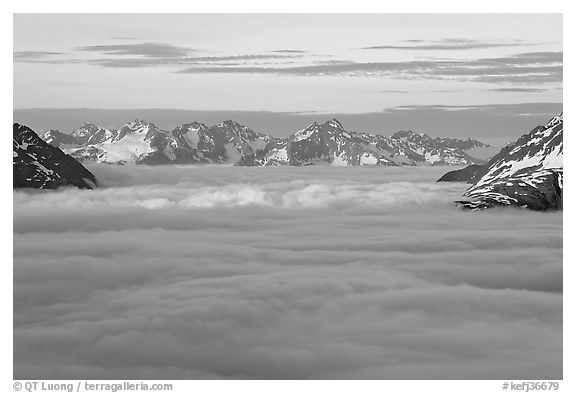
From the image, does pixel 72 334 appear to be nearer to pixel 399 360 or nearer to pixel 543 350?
pixel 399 360

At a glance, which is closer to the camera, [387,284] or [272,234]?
[387,284]

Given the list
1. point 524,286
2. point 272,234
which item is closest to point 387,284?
point 524,286

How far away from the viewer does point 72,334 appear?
197ft

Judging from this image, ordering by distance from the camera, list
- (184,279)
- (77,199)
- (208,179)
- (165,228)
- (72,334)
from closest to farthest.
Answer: (72,334), (184,279), (165,228), (77,199), (208,179)

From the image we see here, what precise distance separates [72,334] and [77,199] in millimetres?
117828
